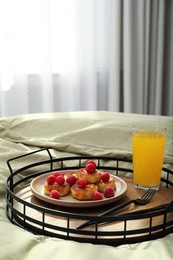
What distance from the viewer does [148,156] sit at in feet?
2.99

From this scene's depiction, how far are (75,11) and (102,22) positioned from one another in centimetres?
26

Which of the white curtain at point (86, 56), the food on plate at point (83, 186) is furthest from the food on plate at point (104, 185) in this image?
the white curtain at point (86, 56)

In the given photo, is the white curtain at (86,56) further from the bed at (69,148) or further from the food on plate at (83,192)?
the food on plate at (83,192)

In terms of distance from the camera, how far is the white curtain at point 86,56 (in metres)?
2.44

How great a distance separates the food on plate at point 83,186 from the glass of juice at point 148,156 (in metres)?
0.11

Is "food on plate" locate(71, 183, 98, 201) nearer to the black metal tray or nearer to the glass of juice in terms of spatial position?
the black metal tray

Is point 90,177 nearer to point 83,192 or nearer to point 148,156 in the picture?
point 83,192

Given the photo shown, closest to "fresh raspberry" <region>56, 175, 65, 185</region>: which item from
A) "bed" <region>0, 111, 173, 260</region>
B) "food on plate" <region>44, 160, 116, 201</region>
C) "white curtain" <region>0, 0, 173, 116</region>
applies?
"food on plate" <region>44, 160, 116, 201</region>

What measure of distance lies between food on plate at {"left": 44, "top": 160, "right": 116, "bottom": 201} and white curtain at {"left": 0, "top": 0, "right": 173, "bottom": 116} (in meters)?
1.76

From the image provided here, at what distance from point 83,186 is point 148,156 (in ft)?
0.81

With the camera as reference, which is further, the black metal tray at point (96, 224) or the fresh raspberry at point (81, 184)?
the fresh raspberry at point (81, 184)

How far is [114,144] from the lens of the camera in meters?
1.17

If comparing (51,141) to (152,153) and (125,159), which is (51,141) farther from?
(152,153)

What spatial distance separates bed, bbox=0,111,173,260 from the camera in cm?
52
